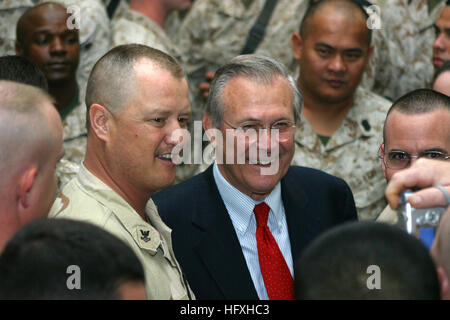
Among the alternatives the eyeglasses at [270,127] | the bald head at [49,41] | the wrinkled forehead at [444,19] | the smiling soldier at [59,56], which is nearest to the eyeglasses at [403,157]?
the eyeglasses at [270,127]

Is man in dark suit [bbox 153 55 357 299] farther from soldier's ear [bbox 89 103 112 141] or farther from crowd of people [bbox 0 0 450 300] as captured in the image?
soldier's ear [bbox 89 103 112 141]

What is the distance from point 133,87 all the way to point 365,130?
2.16m

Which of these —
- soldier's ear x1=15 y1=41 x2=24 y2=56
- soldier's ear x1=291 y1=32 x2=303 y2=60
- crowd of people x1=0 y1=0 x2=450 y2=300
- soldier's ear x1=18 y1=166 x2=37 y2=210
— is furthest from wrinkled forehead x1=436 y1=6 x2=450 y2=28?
soldier's ear x1=18 y1=166 x2=37 y2=210

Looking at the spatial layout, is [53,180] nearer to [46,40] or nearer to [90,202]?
[90,202]

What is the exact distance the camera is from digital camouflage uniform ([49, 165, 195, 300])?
2.39 m

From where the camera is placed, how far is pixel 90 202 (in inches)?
97.0

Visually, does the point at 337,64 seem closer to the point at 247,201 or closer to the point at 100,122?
the point at 247,201

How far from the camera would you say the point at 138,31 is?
15.4ft

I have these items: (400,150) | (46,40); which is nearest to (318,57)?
(400,150)

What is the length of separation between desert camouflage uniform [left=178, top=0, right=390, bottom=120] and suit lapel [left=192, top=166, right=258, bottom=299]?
6.10ft

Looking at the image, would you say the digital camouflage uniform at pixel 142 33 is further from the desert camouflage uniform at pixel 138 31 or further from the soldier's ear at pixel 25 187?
the soldier's ear at pixel 25 187

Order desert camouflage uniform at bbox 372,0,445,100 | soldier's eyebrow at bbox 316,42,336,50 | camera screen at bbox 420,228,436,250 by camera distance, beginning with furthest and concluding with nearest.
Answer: desert camouflage uniform at bbox 372,0,445,100 < soldier's eyebrow at bbox 316,42,336,50 < camera screen at bbox 420,228,436,250

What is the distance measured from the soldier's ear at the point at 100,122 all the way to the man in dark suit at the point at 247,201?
0.56 metres

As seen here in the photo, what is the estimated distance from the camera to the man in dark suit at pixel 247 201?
291cm
